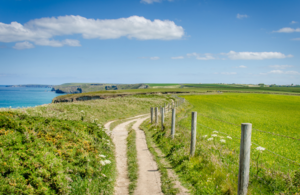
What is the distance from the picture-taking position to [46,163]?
5887 millimetres

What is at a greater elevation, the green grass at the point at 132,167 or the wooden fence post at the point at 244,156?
the wooden fence post at the point at 244,156

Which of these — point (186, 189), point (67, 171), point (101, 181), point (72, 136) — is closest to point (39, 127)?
point (72, 136)

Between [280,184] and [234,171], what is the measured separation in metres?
1.41

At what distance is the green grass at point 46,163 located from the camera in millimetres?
5184

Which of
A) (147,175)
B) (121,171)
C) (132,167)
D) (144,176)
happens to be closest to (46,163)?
(121,171)

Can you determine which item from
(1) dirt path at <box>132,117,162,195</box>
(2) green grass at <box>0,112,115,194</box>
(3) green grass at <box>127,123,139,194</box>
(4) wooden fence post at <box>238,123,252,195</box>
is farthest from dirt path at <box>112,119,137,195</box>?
(4) wooden fence post at <box>238,123,252,195</box>

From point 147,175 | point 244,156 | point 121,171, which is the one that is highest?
point 244,156

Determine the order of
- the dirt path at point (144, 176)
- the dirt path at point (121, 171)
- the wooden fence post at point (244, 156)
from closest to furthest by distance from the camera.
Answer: the wooden fence post at point (244, 156) < the dirt path at point (144, 176) < the dirt path at point (121, 171)

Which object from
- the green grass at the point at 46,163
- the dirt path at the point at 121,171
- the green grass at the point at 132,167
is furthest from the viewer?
the green grass at the point at 132,167

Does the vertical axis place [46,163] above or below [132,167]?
above

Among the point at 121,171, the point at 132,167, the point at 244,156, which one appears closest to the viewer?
the point at 244,156

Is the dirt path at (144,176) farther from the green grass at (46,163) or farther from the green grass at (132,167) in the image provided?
the green grass at (46,163)

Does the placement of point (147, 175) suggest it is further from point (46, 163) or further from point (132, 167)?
point (46, 163)

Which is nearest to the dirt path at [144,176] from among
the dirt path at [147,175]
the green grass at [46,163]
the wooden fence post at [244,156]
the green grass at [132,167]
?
the dirt path at [147,175]
